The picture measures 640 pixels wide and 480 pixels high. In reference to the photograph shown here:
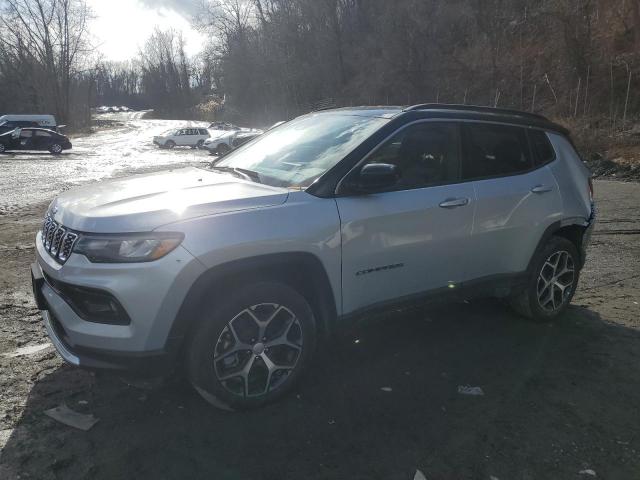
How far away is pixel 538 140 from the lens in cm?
441

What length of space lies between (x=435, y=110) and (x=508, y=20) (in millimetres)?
33283

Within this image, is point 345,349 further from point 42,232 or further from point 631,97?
point 631,97

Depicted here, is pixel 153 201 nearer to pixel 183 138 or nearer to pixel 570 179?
pixel 570 179

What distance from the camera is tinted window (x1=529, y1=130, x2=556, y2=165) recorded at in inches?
171

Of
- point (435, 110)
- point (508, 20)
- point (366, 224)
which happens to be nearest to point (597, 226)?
point (435, 110)

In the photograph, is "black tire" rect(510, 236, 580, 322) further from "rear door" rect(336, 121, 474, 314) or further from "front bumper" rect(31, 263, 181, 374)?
"front bumper" rect(31, 263, 181, 374)

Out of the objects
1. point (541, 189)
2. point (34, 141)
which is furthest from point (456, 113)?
point (34, 141)

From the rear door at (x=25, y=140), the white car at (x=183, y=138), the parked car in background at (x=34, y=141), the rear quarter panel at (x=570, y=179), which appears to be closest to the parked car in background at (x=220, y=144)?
the white car at (x=183, y=138)

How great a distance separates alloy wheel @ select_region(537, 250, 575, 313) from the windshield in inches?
81.4

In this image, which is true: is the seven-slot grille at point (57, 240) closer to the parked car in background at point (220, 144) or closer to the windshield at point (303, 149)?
the windshield at point (303, 149)

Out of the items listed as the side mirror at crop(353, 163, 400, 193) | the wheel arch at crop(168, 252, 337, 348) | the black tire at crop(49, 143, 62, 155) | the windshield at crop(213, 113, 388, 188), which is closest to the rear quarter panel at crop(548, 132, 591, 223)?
the windshield at crop(213, 113, 388, 188)

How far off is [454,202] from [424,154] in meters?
0.41

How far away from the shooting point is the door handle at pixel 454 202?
3551 millimetres

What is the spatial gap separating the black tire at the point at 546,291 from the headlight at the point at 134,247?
A: 3.03 meters
